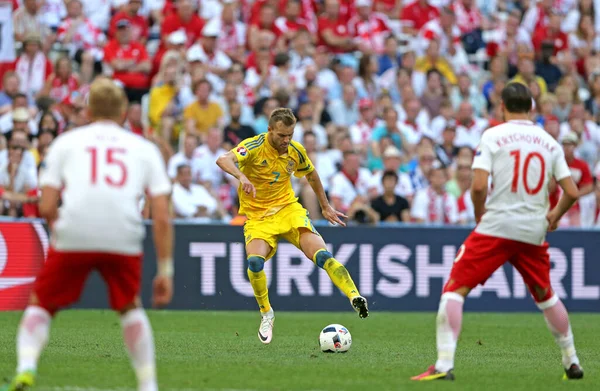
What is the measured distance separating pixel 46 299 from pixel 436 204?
41.8ft

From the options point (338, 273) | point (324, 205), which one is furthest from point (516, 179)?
point (324, 205)

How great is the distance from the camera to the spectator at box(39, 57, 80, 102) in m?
20.1

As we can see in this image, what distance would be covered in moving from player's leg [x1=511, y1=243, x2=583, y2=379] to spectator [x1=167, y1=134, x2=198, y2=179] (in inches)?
423

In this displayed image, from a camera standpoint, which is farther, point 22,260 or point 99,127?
point 22,260

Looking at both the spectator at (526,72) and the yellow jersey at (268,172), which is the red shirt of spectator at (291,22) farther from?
the yellow jersey at (268,172)

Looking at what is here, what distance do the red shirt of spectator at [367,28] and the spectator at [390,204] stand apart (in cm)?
514

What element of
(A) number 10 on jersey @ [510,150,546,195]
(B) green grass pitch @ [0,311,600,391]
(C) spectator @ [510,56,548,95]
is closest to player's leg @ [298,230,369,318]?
(B) green grass pitch @ [0,311,600,391]

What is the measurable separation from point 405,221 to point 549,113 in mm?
4542

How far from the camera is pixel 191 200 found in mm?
18750

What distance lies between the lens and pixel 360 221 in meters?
18.2

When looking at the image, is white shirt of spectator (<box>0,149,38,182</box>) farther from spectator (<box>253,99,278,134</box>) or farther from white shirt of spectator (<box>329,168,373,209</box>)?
white shirt of spectator (<box>329,168,373,209</box>)

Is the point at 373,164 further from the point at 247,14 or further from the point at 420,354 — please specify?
Result: the point at 420,354

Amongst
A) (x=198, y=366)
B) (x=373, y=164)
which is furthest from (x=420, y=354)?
(x=373, y=164)

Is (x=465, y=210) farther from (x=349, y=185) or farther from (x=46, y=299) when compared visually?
(x=46, y=299)
